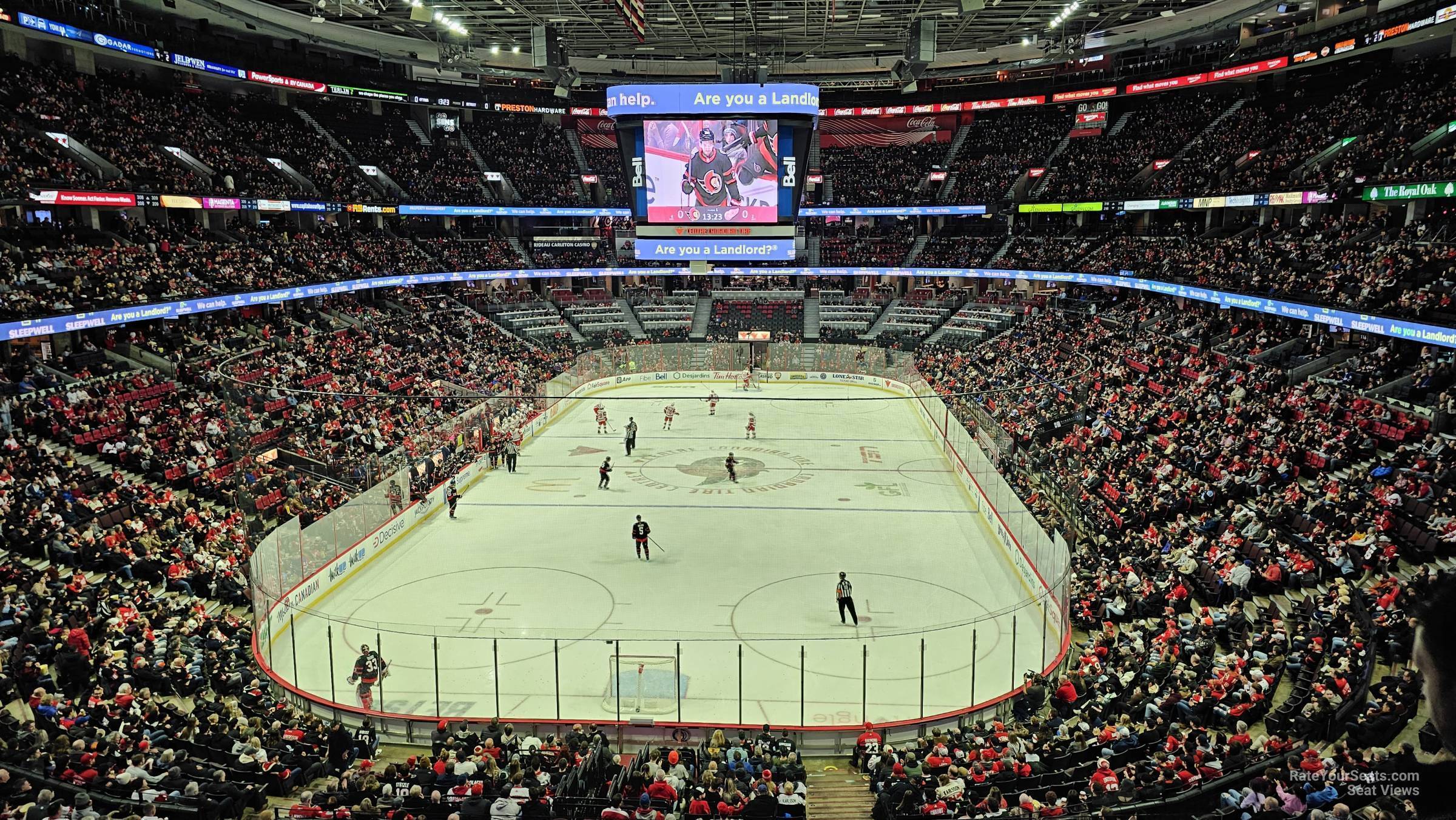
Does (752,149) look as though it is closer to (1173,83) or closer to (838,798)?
(838,798)

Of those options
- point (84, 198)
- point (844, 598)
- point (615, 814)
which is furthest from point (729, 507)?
point (84, 198)

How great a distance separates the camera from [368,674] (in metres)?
15.2

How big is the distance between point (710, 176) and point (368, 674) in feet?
74.2

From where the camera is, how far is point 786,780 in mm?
11750

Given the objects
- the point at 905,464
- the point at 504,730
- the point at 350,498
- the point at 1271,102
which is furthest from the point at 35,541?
the point at 1271,102

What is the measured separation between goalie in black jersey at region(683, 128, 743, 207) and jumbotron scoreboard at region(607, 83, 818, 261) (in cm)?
2

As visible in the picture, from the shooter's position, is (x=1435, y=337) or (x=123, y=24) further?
(x=123, y=24)

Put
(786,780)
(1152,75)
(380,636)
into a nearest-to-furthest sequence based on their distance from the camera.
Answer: (786,780) < (380,636) < (1152,75)

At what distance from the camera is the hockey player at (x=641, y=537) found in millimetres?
22891

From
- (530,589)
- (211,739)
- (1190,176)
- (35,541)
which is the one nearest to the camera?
(211,739)

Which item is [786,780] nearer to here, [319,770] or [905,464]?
[319,770]

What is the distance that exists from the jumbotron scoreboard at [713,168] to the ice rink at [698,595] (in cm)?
802

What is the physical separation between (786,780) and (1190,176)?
41614 mm

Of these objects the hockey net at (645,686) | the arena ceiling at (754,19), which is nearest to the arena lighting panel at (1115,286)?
the arena ceiling at (754,19)
